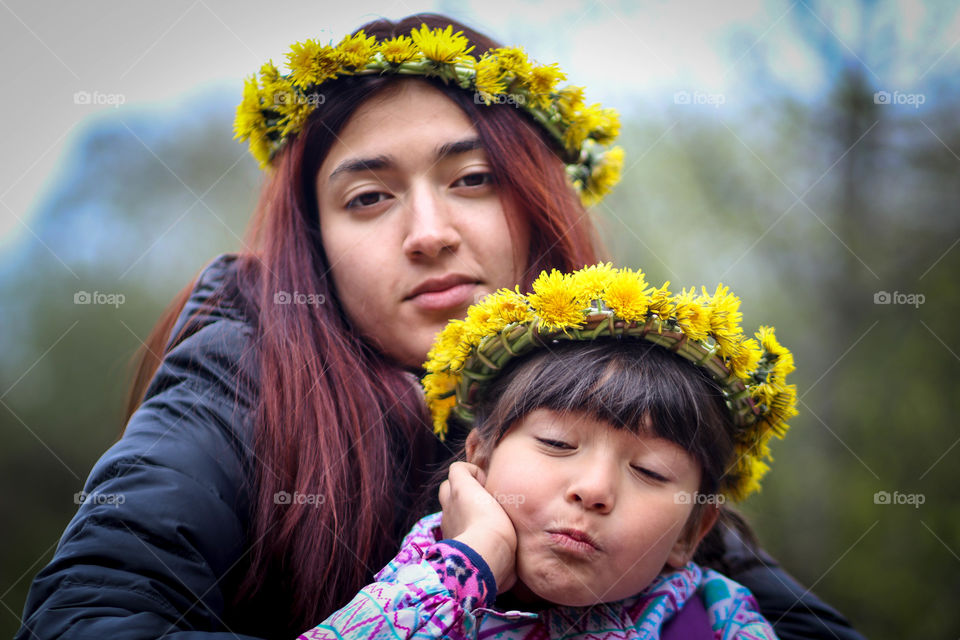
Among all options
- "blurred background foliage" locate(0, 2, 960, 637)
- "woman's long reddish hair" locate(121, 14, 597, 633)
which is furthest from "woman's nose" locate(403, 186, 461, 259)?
"blurred background foliage" locate(0, 2, 960, 637)

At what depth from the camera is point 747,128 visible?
4.30 meters

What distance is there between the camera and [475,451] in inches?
61.9

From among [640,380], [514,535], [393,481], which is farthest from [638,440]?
[393,481]

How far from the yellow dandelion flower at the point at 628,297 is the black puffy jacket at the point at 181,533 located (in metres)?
0.67

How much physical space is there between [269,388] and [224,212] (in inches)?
112

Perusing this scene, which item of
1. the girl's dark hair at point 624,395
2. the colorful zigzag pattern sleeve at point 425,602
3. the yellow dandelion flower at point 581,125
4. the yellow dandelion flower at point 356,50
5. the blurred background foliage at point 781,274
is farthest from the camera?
the blurred background foliage at point 781,274

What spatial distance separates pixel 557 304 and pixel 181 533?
2.66 ft

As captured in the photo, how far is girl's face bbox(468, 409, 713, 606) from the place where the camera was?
4.29 feet

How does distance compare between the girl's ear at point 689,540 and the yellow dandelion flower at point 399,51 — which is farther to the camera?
the yellow dandelion flower at point 399,51

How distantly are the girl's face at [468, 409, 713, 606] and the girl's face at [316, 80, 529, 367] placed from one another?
51 centimetres

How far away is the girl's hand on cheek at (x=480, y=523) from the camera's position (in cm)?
130

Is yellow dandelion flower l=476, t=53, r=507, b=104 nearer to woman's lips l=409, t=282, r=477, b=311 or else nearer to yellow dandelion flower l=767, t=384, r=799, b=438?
woman's lips l=409, t=282, r=477, b=311

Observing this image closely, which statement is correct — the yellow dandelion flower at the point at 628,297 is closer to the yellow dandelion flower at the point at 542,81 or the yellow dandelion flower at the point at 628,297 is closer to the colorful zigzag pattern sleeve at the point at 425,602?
the colorful zigzag pattern sleeve at the point at 425,602

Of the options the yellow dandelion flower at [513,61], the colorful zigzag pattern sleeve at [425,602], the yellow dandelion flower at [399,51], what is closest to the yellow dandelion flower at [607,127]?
the yellow dandelion flower at [513,61]
